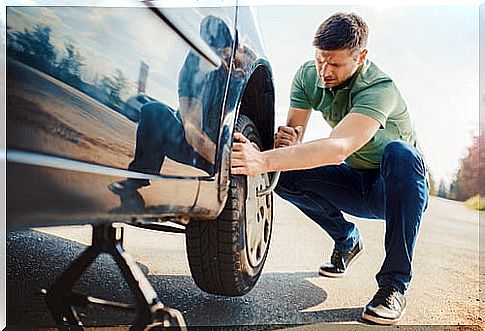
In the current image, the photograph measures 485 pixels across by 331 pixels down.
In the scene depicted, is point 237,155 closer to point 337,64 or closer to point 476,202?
point 337,64

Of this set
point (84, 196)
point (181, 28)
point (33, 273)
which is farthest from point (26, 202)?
point (33, 273)

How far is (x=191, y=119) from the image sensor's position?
67.6 inches

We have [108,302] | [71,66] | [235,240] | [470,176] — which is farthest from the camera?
[470,176]

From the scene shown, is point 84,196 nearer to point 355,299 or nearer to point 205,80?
point 205,80

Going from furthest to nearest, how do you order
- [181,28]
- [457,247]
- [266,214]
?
1. [457,247]
2. [266,214]
3. [181,28]

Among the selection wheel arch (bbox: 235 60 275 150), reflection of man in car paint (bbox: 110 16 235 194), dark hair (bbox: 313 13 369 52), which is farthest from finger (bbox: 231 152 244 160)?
dark hair (bbox: 313 13 369 52)

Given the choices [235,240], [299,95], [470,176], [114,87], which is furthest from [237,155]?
[470,176]

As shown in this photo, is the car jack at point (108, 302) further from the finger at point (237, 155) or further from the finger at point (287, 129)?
the finger at point (287, 129)

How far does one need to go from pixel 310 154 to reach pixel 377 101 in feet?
1.04

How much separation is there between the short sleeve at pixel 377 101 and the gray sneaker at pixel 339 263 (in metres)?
0.47

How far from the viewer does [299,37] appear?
2.54 metres

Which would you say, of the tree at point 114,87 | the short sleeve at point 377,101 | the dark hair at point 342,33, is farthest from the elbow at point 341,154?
the tree at point 114,87

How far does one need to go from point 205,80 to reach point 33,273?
112cm

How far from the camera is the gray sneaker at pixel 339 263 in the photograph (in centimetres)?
257
